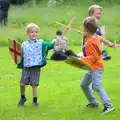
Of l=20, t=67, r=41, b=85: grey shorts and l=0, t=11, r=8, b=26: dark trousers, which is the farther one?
l=0, t=11, r=8, b=26: dark trousers

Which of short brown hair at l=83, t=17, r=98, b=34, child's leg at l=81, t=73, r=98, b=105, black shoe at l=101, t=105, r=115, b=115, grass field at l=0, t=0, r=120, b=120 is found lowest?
grass field at l=0, t=0, r=120, b=120

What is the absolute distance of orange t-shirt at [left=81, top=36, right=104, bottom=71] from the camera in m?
8.87

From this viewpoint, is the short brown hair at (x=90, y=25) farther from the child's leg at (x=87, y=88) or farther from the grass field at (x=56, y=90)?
the grass field at (x=56, y=90)

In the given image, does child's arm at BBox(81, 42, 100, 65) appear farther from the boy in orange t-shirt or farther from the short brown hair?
the short brown hair

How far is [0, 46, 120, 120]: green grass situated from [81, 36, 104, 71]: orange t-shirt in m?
0.83


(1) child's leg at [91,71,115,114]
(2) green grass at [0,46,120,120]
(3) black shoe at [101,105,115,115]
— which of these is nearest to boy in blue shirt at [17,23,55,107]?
(2) green grass at [0,46,120,120]

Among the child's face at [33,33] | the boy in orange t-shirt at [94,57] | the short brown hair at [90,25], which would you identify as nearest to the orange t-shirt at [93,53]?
the boy in orange t-shirt at [94,57]

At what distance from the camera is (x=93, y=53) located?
29.1ft

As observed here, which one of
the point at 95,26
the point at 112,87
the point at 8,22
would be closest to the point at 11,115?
the point at 95,26

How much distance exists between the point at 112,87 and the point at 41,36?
35.9 ft

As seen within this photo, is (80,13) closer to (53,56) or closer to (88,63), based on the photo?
(53,56)

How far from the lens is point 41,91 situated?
453 inches

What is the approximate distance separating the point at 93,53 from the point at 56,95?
2325 millimetres

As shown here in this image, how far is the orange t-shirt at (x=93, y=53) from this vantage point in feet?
29.1
